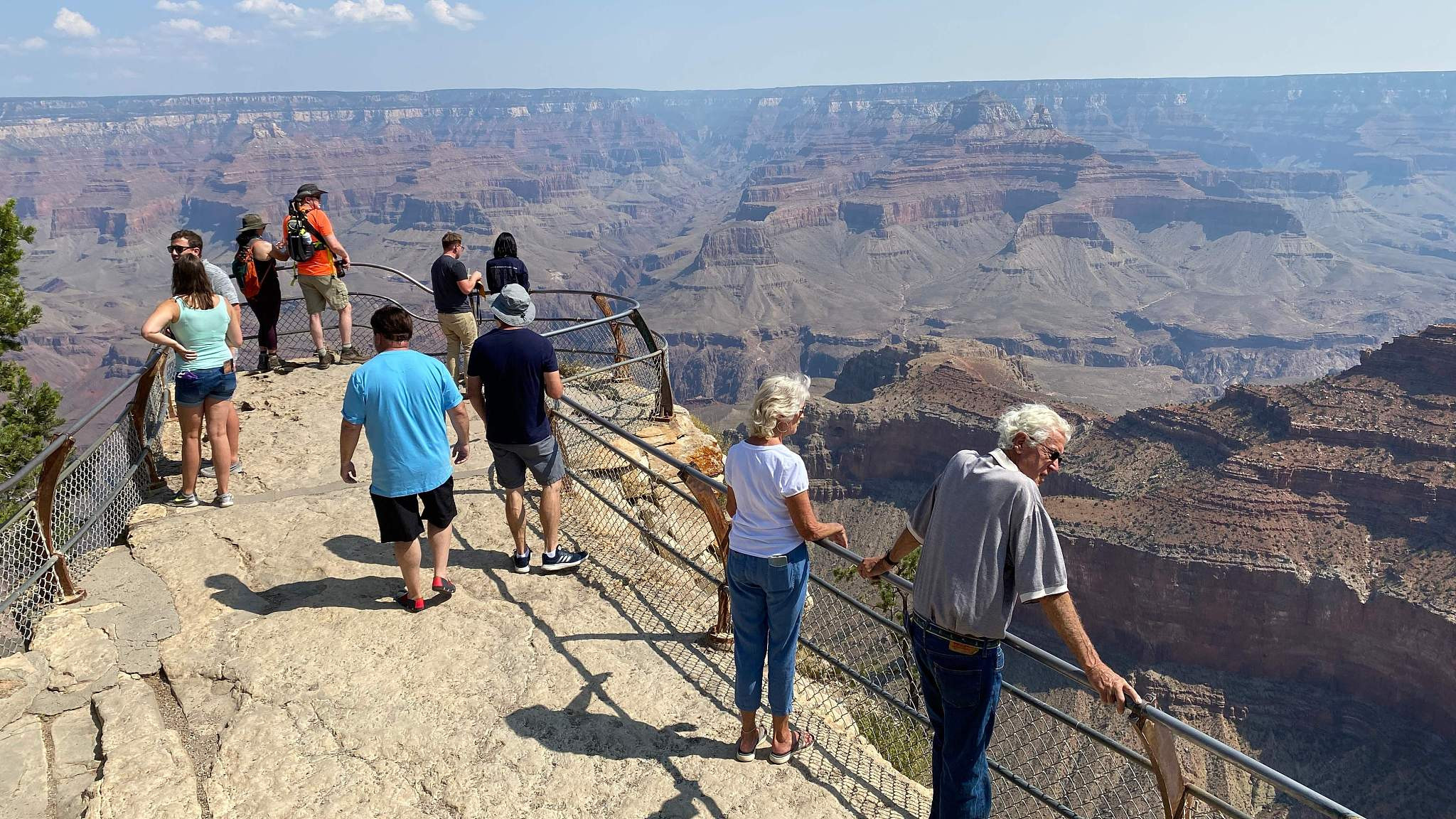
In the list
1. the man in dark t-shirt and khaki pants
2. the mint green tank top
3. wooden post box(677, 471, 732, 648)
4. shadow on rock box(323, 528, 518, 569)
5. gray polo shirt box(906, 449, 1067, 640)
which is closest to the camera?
gray polo shirt box(906, 449, 1067, 640)

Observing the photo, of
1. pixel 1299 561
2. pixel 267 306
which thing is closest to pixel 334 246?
pixel 267 306

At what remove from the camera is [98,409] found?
23.5 ft

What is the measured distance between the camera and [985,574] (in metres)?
3.81

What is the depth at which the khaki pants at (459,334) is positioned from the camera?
10898 millimetres

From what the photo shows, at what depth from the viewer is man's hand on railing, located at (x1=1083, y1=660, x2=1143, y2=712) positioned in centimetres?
379

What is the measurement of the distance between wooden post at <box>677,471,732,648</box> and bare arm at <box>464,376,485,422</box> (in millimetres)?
1658

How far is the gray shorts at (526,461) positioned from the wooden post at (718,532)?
1146 mm

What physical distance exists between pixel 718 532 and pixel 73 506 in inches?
221

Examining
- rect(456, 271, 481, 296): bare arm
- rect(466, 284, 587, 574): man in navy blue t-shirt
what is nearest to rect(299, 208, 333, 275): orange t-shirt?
rect(456, 271, 481, 296): bare arm

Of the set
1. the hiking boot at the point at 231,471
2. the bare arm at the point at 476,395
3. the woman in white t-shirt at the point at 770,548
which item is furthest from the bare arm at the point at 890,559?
the hiking boot at the point at 231,471

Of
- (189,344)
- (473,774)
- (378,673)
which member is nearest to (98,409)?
(189,344)

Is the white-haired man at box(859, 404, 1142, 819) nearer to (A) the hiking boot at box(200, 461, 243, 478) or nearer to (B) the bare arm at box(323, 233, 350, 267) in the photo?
(A) the hiking boot at box(200, 461, 243, 478)

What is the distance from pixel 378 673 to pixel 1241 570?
43.2m

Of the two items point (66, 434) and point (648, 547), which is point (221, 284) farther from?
point (648, 547)
